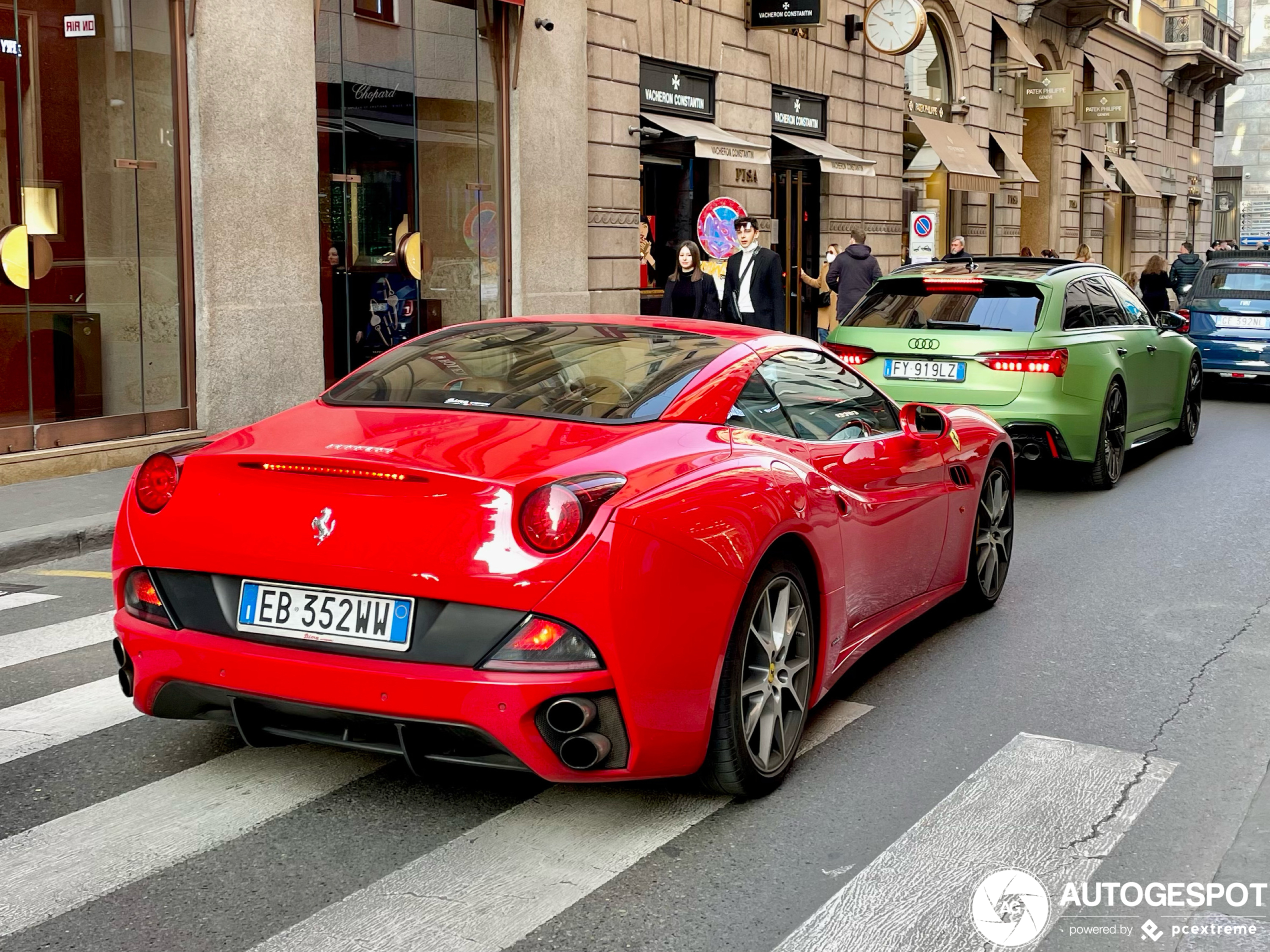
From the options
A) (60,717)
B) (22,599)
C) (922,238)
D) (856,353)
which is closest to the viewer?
(60,717)

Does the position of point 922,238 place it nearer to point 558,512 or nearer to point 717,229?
point 717,229

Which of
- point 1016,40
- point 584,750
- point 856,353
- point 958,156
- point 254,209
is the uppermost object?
point 1016,40

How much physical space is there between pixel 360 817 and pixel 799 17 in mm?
18075

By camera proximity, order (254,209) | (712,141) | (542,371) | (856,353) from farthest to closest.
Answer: (712,141), (254,209), (856,353), (542,371)

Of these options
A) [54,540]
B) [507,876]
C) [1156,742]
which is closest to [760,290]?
[54,540]

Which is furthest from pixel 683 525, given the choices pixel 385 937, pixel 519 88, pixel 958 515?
pixel 519 88

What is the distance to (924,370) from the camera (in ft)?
33.3

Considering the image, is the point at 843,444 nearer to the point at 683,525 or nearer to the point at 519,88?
the point at 683,525

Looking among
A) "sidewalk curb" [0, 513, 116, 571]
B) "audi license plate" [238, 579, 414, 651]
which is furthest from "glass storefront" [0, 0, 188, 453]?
"audi license plate" [238, 579, 414, 651]

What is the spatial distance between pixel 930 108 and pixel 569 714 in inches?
1002

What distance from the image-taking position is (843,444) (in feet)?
16.7

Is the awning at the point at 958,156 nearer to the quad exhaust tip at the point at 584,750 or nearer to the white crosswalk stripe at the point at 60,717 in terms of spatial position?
the white crosswalk stripe at the point at 60,717

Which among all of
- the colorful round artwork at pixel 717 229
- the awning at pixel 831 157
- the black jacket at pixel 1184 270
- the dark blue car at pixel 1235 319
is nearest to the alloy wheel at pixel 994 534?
the colorful round artwork at pixel 717 229

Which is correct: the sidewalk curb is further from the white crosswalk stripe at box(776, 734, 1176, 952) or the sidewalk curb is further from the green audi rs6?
the white crosswalk stripe at box(776, 734, 1176, 952)
